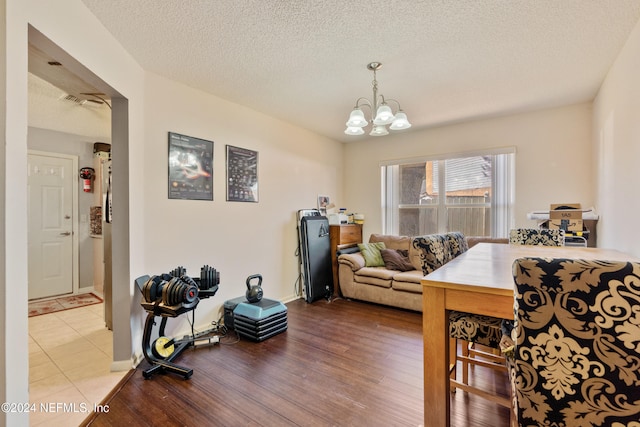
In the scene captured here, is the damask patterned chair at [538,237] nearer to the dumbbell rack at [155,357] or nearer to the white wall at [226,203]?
the white wall at [226,203]

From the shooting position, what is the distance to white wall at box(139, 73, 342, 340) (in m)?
2.67

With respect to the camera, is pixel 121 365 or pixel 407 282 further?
pixel 407 282

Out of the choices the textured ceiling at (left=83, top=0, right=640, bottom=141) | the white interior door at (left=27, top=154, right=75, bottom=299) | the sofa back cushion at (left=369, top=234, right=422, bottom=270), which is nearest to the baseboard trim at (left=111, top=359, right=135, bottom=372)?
the textured ceiling at (left=83, top=0, right=640, bottom=141)

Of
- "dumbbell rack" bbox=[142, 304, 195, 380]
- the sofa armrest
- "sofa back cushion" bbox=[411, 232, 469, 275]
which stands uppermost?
"sofa back cushion" bbox=[411, 232, 469, 275]

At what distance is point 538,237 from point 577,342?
7.76 feet

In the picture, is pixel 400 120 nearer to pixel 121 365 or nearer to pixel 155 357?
pixel 155 357

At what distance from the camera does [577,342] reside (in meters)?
0.89

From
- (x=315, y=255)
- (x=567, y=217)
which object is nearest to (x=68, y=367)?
(x=315, y=255)

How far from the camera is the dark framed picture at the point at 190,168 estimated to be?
2789 millimetres

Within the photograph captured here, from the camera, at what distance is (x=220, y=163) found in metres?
3.23

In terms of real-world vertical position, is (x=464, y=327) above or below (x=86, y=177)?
below

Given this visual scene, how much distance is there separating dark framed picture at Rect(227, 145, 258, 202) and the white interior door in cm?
298

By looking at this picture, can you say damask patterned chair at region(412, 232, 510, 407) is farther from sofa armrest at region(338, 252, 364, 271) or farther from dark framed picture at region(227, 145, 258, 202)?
dark framed picture at region(227, 145, 258, 202)

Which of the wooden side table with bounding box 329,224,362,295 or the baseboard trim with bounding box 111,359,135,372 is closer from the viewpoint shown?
the baseboard trim with bounding box 111,359,135,372
